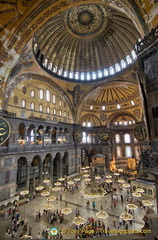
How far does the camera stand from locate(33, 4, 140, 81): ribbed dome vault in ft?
52.9

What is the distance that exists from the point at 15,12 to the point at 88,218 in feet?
51.8

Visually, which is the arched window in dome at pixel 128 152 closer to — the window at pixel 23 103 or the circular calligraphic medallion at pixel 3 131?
the window at pixel 23 103

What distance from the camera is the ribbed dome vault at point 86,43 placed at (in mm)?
16109

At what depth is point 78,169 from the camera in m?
23.8

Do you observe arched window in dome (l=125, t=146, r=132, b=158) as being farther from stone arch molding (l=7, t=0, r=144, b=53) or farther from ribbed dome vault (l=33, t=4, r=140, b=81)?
stone arch molding (l=7, t=0, r=144, b=53)

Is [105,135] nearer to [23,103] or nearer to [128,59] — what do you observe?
[128,59]

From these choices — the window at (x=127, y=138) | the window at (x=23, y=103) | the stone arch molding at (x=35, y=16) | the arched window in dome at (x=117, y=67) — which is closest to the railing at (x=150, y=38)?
the stone arch molding at (x=35, y=16)

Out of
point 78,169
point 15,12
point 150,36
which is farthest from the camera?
point 78,169

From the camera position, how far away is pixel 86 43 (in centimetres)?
2039

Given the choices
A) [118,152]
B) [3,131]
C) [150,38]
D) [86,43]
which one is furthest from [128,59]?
[118,152]

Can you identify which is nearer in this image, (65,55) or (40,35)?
(40,35)

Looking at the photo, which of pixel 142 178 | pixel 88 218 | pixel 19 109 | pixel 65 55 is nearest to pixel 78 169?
pixel 142 178

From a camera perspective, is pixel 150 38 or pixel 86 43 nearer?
pixel 150 38

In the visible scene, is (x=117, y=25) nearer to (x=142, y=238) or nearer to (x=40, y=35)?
(x=40, y=35)
